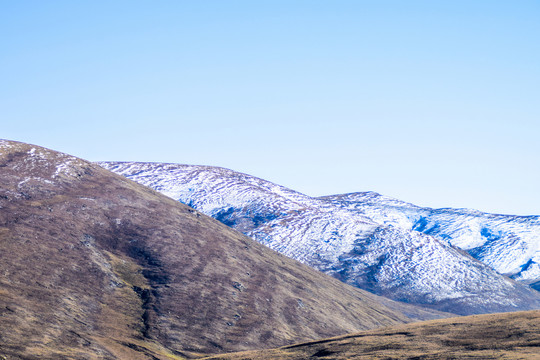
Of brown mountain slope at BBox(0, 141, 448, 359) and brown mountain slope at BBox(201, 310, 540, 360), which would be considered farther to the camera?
brown mountain slope at BBox(0, 141, 448, 359)

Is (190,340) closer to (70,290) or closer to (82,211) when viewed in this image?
(70,290)

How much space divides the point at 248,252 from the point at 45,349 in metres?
80.3

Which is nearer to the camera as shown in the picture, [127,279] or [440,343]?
[440,343]

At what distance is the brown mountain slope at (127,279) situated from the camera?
300ft

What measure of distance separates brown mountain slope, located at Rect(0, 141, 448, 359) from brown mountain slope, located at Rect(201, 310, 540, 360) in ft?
77.3

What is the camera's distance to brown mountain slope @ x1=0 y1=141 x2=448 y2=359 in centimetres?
9150

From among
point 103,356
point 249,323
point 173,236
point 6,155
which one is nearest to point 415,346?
point 103,356

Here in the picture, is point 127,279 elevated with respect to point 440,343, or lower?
lower

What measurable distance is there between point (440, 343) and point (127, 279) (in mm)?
68242

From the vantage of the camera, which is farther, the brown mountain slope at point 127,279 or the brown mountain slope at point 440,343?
the brown mountain slope at point 127,279

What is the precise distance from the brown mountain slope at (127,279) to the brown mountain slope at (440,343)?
2356cm

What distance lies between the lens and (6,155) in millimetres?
140625

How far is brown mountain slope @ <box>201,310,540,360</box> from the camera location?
202 ft

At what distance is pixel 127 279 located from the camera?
11750cm
